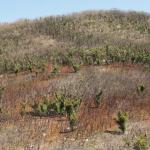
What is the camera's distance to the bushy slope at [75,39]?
34.4 m

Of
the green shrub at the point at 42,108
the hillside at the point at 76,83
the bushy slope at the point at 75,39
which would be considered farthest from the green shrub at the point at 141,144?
the bushy slope at the point at 75,39

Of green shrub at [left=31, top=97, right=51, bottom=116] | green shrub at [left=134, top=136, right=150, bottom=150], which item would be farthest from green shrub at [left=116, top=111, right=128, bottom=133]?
green shrub at [left=31, top=97, right=51, bottom=116]

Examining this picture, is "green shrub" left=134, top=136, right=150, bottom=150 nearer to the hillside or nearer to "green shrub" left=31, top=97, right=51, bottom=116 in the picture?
the hillside

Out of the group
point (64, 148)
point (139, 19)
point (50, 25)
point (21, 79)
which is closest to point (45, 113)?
point (64, 148)

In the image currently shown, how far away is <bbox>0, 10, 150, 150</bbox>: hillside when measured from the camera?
1716 cm

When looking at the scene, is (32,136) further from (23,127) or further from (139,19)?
(139,19)

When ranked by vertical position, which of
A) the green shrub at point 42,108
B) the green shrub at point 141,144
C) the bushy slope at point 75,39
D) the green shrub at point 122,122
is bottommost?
the green shrub at point 141,144

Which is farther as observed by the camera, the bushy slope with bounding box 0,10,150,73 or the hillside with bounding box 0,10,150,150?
the bushy slope with bounding box 0,10,150,73

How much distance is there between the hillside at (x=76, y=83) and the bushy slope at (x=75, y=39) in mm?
75

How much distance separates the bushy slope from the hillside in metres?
0.07

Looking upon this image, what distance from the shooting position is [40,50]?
3906 centimetres

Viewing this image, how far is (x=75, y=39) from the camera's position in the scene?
1681 inches

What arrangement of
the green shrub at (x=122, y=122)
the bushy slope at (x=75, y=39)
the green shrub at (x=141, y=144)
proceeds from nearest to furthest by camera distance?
the green shrub at (x=141, y=144)
the green shrub at (x=122, y=122)
the bushy slope at (x=75, y=39)

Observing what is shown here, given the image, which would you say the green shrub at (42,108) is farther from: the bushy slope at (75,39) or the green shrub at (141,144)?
the bushy slope at (75,39)
